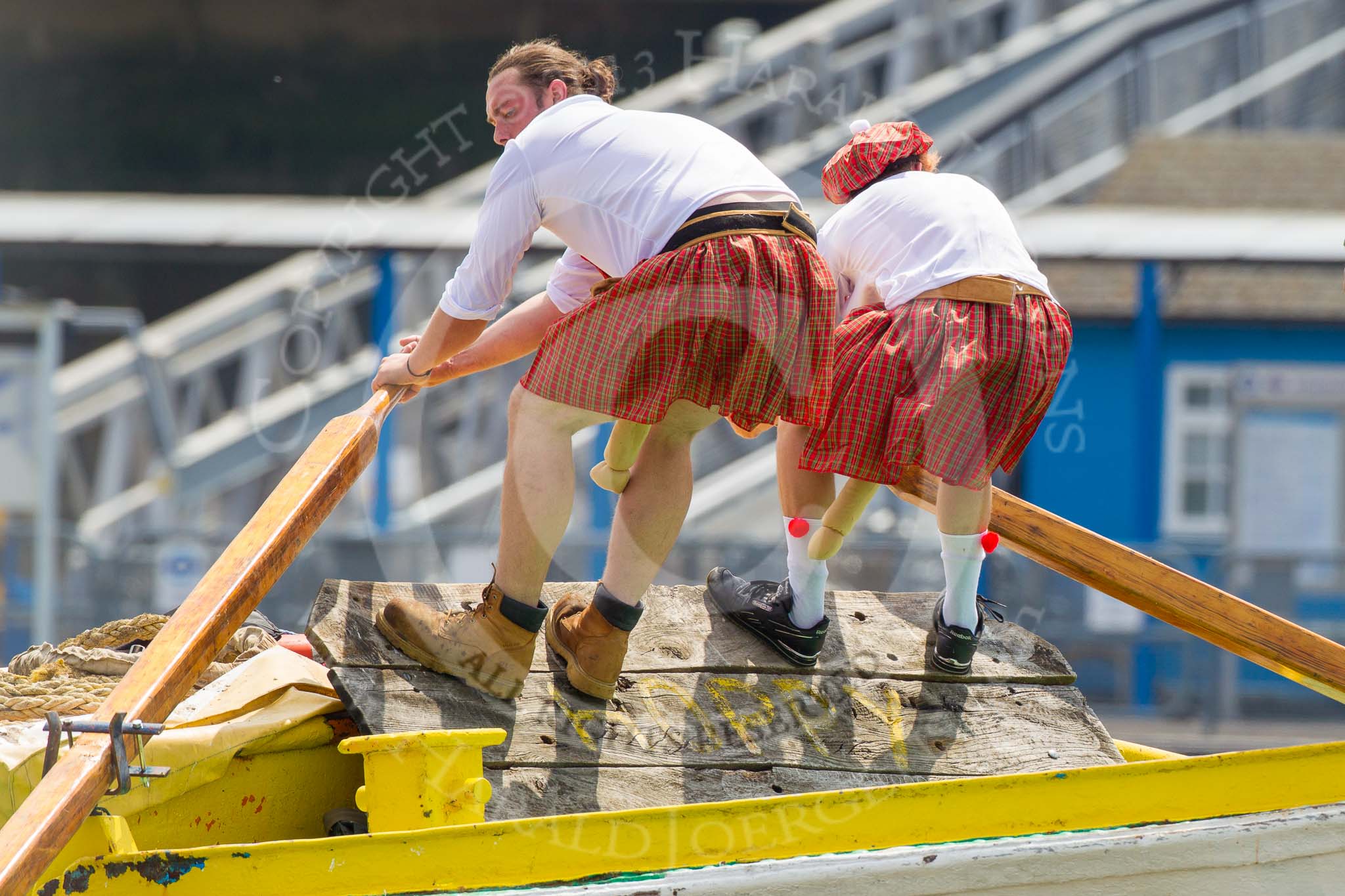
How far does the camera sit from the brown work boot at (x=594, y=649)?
2773 millimetres

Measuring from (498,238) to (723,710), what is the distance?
1095mm

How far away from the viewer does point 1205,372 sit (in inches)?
472

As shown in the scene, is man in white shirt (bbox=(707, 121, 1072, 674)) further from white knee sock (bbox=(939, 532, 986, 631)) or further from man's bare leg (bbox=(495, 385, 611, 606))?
man's bare leg (bbox=(495, 385, 611, 606))

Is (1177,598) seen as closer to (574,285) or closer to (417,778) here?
(574,285)

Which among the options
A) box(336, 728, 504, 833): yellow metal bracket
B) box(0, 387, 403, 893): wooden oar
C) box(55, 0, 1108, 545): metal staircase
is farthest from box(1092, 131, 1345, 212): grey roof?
box(336, 728, 504, 833): yellow metal bracket

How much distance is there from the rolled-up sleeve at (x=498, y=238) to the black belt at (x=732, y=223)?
0.96 feet

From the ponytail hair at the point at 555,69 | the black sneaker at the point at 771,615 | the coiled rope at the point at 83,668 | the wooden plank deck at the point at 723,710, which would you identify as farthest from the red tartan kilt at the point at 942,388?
the coiled rope at the point at 83,668

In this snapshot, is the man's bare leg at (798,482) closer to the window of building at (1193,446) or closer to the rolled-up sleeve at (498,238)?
the rolled-up sleeve at (498,238)

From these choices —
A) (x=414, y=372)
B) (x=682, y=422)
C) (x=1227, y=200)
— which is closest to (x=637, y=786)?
(x=682, y=422)

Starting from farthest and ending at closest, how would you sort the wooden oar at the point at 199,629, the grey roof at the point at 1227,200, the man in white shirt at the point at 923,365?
the grey roof at the point at 1227,200 < the man in white shirt at the point at 923,365 < the wooden oar at the point at 199,629

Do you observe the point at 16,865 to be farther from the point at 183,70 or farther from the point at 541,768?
the point at 183,70

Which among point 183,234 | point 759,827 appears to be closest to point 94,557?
point 183,234

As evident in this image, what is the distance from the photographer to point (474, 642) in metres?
2.73

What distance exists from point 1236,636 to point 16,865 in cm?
233
